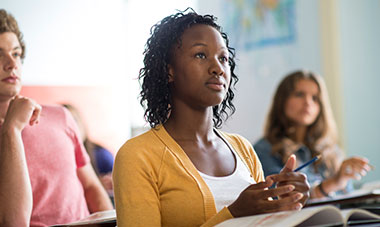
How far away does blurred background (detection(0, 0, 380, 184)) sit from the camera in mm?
2898

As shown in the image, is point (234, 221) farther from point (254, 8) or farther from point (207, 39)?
point (254, 8)

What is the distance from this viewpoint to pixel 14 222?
138 cm

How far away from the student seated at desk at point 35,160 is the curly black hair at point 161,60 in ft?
1.44

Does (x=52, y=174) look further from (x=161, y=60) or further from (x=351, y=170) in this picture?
(x=351, y=170)

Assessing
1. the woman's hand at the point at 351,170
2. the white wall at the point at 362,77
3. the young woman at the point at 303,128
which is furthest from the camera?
the white wall at the point at 362,77

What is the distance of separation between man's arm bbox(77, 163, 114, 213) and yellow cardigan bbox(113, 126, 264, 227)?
666 millimetres

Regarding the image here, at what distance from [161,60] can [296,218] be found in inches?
21.3

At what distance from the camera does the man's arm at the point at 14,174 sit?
1.40 metres

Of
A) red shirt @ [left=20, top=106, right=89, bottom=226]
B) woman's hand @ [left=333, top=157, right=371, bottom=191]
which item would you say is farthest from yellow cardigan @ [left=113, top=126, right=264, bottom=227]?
woman's hand @ [left=333, top=157, right=371, bottom=191]

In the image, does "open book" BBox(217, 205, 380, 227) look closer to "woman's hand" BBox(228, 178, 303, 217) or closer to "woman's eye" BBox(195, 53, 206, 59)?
"woman's hand" BBox(228, 178, 303, 217)

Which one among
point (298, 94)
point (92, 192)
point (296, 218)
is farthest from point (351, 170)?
point (296, 218)

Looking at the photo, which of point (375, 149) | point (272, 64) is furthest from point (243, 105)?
point (375, 149)

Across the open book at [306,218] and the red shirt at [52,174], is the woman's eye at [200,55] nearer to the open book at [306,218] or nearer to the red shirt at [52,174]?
the open book at [306,218]

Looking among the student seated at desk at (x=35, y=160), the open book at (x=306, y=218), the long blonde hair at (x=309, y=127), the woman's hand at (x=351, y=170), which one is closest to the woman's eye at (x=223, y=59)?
the open book at (x=306, y=218)
